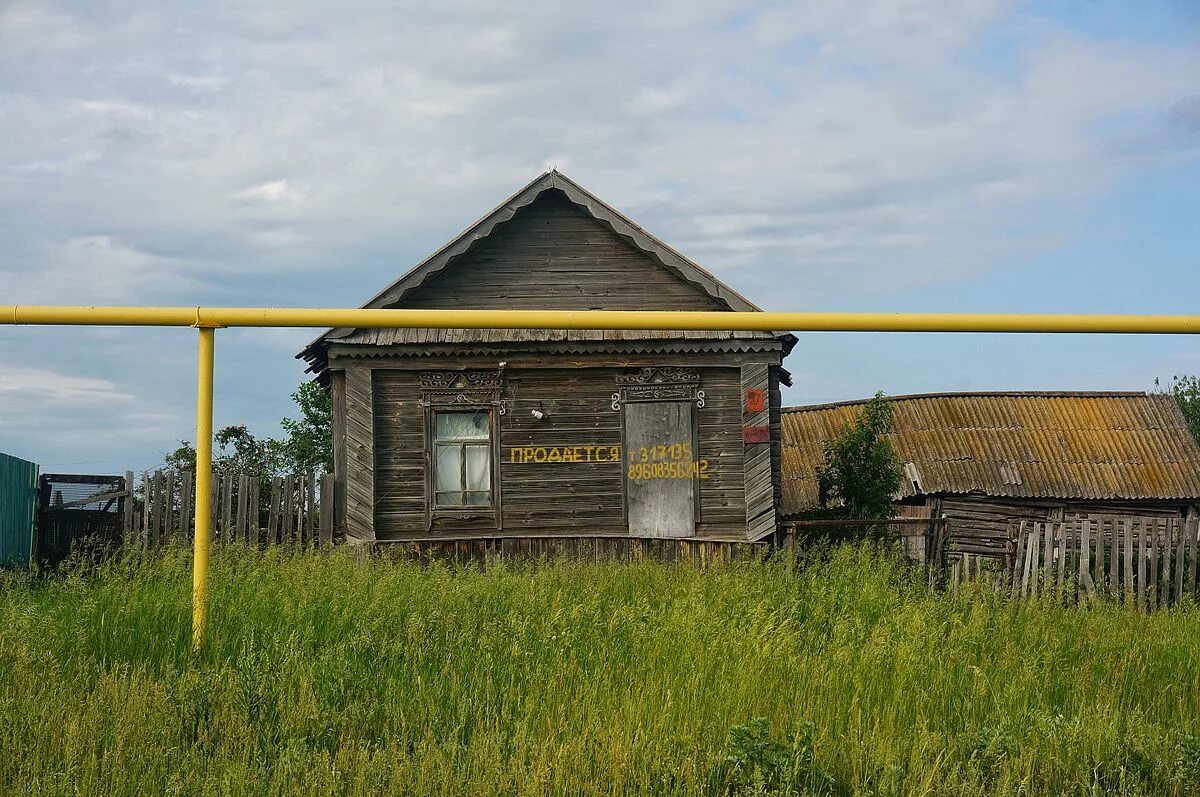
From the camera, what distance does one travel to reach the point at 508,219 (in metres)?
14.9

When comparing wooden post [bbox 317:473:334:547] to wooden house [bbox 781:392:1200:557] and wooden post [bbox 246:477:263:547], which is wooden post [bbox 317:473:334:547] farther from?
wooden house [bbox 781:392:1200:557]

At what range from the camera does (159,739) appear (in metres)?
5.04

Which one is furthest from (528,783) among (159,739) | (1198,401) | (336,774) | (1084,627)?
(1198,401)

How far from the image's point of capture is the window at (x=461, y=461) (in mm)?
14672

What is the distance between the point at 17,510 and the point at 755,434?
31.8ft

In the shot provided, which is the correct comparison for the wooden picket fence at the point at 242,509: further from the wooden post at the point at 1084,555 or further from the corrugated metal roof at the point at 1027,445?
the corrugated metal roof at the point at 1027,445

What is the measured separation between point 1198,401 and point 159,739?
64.4 meters

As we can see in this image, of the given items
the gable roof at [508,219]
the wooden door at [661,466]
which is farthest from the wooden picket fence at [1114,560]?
the gable roof at [508,219]

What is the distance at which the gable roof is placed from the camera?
14.5m

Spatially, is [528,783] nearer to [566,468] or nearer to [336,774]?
[336,774]

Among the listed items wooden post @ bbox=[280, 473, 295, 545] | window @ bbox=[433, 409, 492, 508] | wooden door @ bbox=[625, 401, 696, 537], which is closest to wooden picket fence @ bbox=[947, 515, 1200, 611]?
wooden door @ bbox=[625, 401, 696, 537]

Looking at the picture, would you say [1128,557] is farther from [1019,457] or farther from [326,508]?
[1019,457]

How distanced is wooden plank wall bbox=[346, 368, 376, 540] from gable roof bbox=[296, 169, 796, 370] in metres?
0.63

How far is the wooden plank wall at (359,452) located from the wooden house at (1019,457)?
12081 mm
